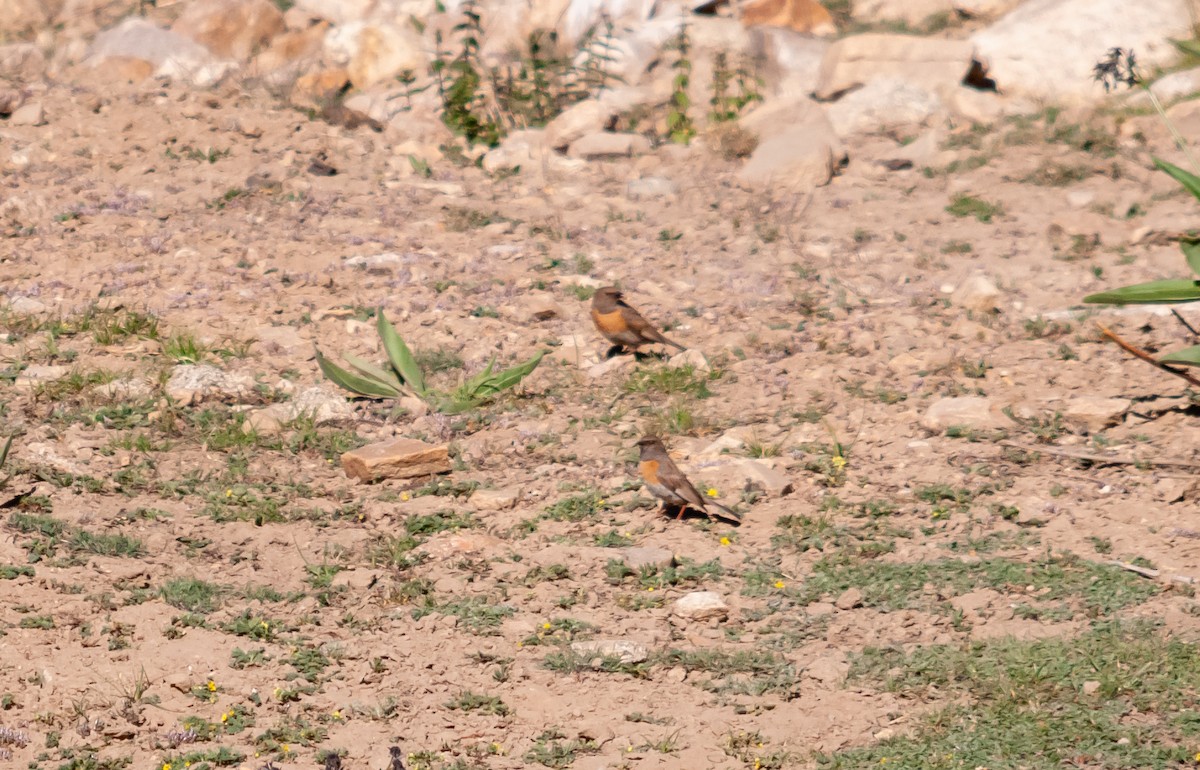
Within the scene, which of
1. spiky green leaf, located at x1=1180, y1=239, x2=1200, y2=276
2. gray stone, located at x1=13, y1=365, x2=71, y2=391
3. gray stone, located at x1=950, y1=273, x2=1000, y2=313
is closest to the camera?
spiky green leaf, located at x1=1180, y1=239, x2=1200, y2=276

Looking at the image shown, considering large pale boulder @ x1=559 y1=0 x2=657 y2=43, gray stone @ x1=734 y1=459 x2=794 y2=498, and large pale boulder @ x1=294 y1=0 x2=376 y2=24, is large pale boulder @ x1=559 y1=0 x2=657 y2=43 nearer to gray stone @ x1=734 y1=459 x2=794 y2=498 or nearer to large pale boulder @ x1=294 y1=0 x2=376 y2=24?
large pale boulder @ x1=294 y1=0 x2=376 y2=24

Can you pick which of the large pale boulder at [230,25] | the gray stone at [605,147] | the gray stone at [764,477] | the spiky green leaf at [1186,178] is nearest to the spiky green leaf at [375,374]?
the gray stone at [764,477]

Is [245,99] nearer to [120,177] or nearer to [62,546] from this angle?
[120,177]

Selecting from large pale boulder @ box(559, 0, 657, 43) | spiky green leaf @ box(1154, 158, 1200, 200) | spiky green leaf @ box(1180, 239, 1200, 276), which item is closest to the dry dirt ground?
spiky green leaf @ box(1180, 239, 1200, 276)

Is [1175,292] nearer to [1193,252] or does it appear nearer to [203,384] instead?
[1193,252]

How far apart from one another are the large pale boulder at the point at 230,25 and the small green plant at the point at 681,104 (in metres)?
4.66

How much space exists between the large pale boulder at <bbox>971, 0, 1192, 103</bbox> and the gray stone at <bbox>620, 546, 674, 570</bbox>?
765 cm

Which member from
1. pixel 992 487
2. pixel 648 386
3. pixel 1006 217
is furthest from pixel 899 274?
pixel 992 487

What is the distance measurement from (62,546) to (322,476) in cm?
133

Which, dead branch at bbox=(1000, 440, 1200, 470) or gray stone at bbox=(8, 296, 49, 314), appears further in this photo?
gray stone at bbox=(8, 296, 49, 314)

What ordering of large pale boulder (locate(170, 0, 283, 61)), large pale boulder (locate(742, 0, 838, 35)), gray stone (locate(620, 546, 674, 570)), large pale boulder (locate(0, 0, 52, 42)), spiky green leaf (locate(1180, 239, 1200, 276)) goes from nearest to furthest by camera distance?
gray stone (locate(620, 546, 674, 570)) → spiky green leaf (locate(1180, 239, 1200, 276)) → large pale boulder (locate(742, 0, 838, 35)) → large pale boulder (locate(170, 0, 283, 61)) → large pale boulder (locate(0, 0, 52, 42))

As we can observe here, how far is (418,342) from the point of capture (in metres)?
7.70

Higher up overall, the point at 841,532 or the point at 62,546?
the point at 62,546

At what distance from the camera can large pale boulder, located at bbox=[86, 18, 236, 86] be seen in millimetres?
13047
